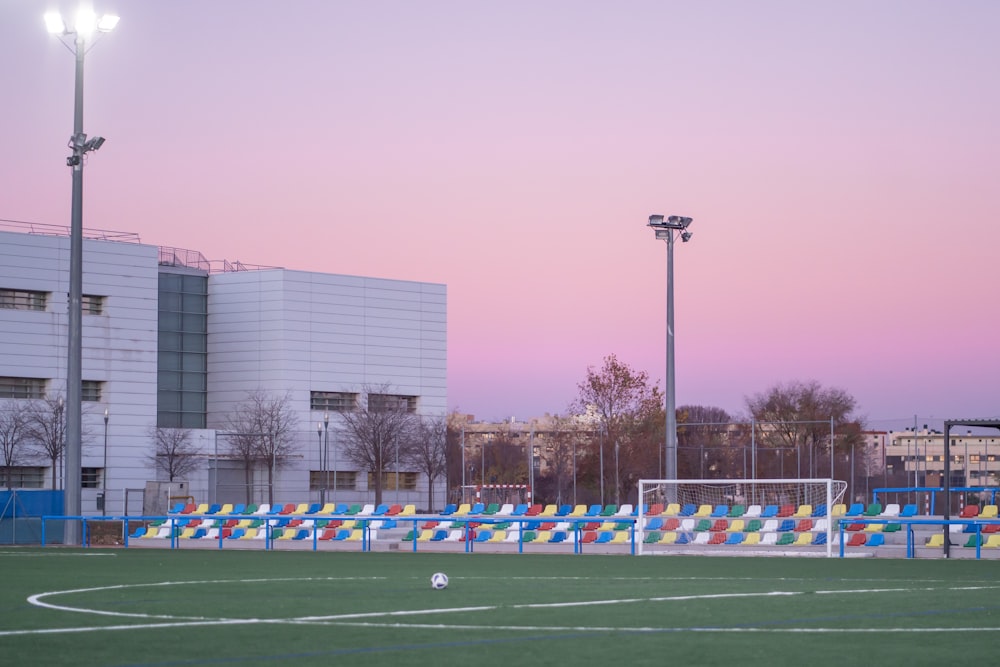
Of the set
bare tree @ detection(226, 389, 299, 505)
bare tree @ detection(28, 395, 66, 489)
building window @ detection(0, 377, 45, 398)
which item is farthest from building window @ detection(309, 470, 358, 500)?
Answer: building window @ detection(0, 377, 45, 398)

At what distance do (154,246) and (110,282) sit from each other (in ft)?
13.8

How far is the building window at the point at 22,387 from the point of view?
87062 millimetres

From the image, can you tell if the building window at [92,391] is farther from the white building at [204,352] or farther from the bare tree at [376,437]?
the bare tree at [376,437]

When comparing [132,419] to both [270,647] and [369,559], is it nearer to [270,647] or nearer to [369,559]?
[369,559]

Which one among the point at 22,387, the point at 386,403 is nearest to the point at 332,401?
the point at 386,403

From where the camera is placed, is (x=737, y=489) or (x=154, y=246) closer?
(x=737, y=489)

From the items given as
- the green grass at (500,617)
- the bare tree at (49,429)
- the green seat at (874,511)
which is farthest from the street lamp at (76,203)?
the bare tree at (49,429)

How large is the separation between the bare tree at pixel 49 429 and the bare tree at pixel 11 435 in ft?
1.44

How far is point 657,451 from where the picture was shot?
8469cm

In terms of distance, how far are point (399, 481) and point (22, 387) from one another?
26.5 m

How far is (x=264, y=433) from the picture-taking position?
304 ft

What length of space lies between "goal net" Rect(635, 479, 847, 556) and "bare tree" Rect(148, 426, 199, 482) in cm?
5693

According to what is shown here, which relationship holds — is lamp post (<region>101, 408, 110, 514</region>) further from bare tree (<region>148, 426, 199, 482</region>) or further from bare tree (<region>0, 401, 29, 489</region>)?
bare tree (<region>0, 401, 29, 489</region>)

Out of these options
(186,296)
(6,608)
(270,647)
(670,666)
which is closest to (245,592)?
(6,608)
